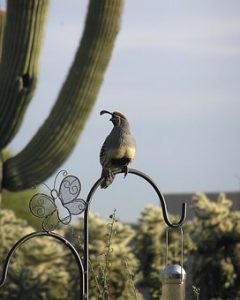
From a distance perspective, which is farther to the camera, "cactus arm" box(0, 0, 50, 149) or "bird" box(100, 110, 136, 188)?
"cactus arm" box(0, 0, 50, 149)

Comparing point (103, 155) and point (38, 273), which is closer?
point (103, 155)

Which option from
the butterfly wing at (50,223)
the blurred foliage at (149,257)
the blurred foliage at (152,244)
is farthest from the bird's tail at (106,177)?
the blurred foliage at (152,244)

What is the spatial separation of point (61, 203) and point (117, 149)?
365 mm

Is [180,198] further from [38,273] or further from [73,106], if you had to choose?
[73,106]

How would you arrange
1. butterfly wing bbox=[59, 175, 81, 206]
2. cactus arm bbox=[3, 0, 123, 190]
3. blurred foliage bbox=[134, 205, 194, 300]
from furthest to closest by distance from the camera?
blurred foliage bbox=[134, 205, 194, 300] → cactus arm bbox=[3, 0, 123, 190] → butterfly wing bbox=[59, 175, 81, 206]

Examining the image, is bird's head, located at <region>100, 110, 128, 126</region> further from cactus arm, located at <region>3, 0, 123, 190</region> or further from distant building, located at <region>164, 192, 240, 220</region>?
distant building, located at <region>164, 192, 240, 220</region>

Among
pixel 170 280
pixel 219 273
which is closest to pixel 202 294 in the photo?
pixel 219 273

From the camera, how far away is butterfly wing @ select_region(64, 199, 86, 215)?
546 cm

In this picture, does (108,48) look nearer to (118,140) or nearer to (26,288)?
(26,288)

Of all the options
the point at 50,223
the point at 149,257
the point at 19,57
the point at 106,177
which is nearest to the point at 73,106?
the point at 19,57

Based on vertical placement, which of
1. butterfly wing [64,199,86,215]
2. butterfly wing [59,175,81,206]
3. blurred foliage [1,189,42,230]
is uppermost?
blurred foliage [1,189,42,230]

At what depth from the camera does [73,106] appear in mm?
13492

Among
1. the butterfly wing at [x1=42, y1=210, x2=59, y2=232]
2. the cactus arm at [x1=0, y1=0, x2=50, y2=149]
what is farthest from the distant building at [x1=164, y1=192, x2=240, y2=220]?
the butterfly wing at [x1=42, y1=210, x2=59, y2=232]

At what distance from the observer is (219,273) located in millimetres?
15406
